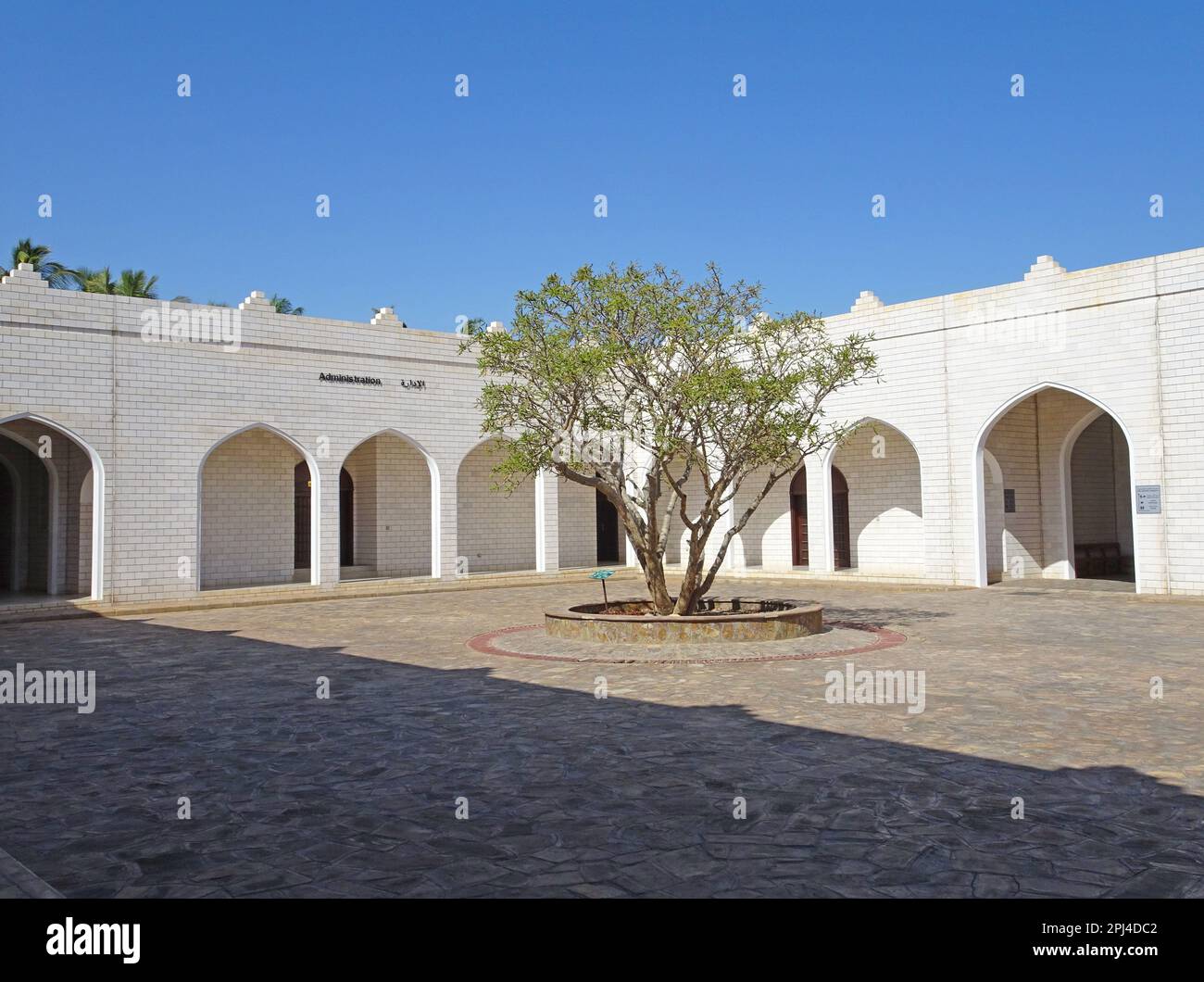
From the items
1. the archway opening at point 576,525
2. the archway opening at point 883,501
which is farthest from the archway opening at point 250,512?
the archway opening at point 883,501

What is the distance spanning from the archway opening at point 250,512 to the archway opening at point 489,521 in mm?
3999

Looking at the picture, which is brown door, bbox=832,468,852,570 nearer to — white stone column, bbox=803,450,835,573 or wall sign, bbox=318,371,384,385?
white stone column, bbox=803,450,835,573

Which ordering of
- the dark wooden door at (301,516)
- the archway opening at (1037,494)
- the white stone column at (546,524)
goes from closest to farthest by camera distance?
the archway opening at (1037,494) < the dark wooden door at (301,516) < the white stone column at (546,524)

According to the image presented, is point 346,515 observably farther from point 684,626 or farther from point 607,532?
point 684,626

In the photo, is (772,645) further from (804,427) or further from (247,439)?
(247,439)

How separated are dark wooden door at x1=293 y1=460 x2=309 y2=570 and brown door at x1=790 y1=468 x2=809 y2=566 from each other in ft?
37.7

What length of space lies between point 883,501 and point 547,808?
1831 cm

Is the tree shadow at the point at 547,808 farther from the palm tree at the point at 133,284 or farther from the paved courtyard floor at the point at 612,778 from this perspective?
the palm tree at the point at 133,284

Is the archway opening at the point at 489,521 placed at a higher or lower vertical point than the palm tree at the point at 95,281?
lower

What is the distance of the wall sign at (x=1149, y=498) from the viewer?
1669 centimetres

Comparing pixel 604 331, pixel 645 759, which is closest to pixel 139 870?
pixel 645 759

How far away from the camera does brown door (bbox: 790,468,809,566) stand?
24250 mm

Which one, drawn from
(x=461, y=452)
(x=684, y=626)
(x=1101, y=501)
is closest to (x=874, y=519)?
(x=1101, y=501)

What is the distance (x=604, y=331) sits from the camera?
1242 centimetres
